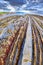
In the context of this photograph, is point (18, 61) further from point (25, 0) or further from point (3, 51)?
point (25, 0)

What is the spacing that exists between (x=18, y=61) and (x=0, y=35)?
2.26ft

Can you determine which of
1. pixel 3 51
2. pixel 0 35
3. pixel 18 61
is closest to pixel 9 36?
pixel 0 35

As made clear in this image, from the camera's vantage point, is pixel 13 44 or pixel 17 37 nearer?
pixel 13 44

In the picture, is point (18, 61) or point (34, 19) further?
point (34, 19)

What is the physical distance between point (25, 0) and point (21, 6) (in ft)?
0.54

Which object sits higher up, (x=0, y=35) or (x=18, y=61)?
(x=0, y=35)

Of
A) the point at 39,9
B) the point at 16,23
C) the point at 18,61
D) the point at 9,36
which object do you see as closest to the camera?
the point at 18,61

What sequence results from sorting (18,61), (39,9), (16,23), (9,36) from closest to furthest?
(18,61) < (9,36) < (16,23) < (39,9)

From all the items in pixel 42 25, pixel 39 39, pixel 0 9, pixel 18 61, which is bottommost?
pixel 18 61

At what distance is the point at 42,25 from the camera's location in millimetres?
3613

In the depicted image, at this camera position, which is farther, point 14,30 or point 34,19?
point 34,19

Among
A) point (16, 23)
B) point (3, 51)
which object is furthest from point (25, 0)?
point (3, 51)

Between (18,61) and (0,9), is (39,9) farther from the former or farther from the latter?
(18,61)

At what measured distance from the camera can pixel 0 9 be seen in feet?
12.5
